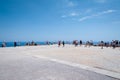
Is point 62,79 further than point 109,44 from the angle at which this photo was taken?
No

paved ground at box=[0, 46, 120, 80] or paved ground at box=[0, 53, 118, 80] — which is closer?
paved ground at box=[0, 53, 118, 80]

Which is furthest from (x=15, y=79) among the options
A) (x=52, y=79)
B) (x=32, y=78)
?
(x=52, y=79)

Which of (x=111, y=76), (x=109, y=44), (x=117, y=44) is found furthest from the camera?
(x=109, y=44)

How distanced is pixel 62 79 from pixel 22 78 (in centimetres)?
185

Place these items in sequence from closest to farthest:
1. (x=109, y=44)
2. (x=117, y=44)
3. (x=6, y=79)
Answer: (x=6, y=79)
(x=117, y=44)
(x=109, y=44)

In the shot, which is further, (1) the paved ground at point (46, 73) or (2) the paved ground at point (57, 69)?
(2) the paved ground at point (57, 69)

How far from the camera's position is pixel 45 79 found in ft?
16.5

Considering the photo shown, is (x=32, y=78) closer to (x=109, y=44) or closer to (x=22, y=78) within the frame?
(x=22, y=78)

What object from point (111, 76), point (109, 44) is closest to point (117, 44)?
point (109, 44)

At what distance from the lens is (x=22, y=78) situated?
518 cm

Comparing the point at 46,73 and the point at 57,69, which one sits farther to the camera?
the point at 57,69

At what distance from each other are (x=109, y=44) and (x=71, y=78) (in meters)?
26.7

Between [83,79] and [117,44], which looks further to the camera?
[117,44]

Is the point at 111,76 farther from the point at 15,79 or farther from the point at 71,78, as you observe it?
the point at 15,79
